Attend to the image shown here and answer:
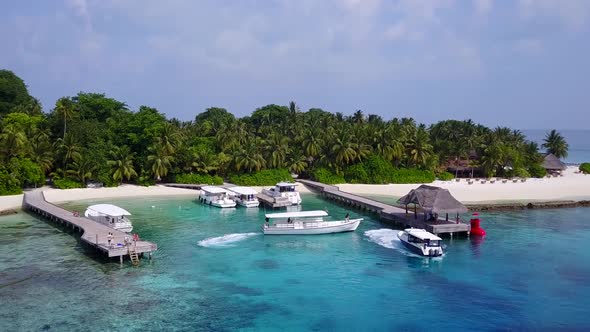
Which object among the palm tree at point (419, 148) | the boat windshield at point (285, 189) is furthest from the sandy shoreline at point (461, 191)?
the boat windshield at point (285, 189)

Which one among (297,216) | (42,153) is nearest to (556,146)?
(297,216)

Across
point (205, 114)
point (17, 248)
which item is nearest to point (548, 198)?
point (17, 248)

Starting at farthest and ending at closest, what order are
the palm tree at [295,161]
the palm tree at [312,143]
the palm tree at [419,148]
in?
1. the palm tree at [419,148]
2. the palm tree at [312,143]
3. the palm tree at [295,161]

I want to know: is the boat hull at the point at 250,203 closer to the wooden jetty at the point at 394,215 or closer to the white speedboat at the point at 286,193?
the white speedboat at the point at 286,193

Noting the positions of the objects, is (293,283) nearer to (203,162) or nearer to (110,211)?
(110,211)

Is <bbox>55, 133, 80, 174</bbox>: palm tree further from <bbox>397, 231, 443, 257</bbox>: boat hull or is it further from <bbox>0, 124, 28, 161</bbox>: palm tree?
<bbox>397, 231, 443, 257</bbox>: boat hull

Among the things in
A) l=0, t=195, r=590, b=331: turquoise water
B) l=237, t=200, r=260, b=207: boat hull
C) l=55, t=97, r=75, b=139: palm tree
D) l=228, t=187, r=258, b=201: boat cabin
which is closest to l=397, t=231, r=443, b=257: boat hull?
l=0, t=195, r=590, b=331: turquoise water
